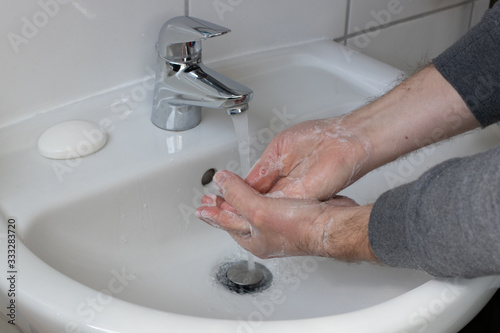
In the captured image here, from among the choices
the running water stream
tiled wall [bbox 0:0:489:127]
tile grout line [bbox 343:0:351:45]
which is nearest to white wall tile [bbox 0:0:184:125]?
tiled wall [bbox 0:0:489:127]

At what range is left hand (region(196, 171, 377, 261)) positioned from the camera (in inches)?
17.1

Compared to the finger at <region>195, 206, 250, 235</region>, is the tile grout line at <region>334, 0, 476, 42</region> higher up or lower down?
higher up

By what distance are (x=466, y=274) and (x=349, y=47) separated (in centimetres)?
52

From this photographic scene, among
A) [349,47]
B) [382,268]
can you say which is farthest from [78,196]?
[349,47]

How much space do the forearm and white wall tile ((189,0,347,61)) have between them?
0.22 meters

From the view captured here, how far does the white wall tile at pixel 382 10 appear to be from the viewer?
0.84m

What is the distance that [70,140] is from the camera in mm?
557

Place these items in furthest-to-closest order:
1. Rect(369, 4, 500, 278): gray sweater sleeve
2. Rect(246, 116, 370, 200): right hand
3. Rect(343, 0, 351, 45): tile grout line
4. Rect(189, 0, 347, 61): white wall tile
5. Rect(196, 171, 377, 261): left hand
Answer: Rect(343, 0, 351, 45): tile grout line → Rect(189, 0, 347, 61): white wall tile → Rect(246, 116, 370, 200): right hand → Rect(196, 171, 377, 261): left hand → Rect(369, 4, 500, 278): gray sweater sleeve

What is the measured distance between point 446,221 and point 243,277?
280mm

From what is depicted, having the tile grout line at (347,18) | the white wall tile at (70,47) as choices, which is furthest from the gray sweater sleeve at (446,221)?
the tile grout line at (347,18)

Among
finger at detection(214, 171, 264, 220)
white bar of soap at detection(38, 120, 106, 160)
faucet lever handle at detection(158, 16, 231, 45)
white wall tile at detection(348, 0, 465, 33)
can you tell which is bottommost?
finger at detection(214, 171, 264, 220)

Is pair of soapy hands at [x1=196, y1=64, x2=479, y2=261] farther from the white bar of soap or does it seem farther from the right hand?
the white bar of soap

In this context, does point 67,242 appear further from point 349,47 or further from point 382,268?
point 349,47

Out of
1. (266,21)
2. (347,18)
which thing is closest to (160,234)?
(266,21)
